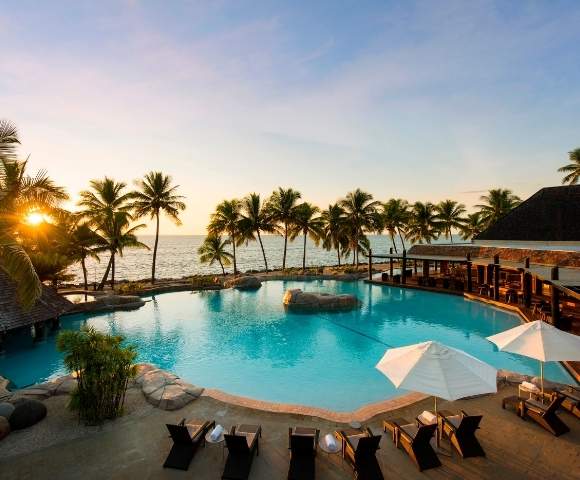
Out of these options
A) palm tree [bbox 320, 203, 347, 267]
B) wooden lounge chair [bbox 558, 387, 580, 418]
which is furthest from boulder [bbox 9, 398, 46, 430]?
palm tree [bbox 320, 203, 347, 267]

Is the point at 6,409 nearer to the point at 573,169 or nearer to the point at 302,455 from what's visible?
the point at 302,455

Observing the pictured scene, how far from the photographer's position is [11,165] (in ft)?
29.2

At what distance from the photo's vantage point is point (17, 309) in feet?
49.7

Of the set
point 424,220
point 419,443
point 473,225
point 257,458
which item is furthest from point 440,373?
point 473,225

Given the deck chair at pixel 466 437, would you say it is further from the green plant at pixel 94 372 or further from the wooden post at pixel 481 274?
the wooden post at pixel 481 274

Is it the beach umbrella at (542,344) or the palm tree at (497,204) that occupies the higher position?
the palm tree at (497,204)

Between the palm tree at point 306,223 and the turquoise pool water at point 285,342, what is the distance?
14.9 m

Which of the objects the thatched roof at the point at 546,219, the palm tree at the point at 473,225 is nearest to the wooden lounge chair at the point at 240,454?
the thatched roof at the point at 546,219

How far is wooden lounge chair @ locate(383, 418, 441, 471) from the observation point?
6562 millimetres

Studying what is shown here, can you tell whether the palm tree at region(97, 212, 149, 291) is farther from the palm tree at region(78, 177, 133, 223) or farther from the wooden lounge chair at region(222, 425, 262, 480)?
the wooden lounge chair at region(222, 425, 262, 480)

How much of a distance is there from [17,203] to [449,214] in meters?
47.3

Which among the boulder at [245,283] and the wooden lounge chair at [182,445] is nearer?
the wooden lounge chair at [182,445]

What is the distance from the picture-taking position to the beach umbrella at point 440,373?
20.8 feet

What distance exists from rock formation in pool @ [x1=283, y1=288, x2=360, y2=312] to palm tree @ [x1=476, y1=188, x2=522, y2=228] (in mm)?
31075
